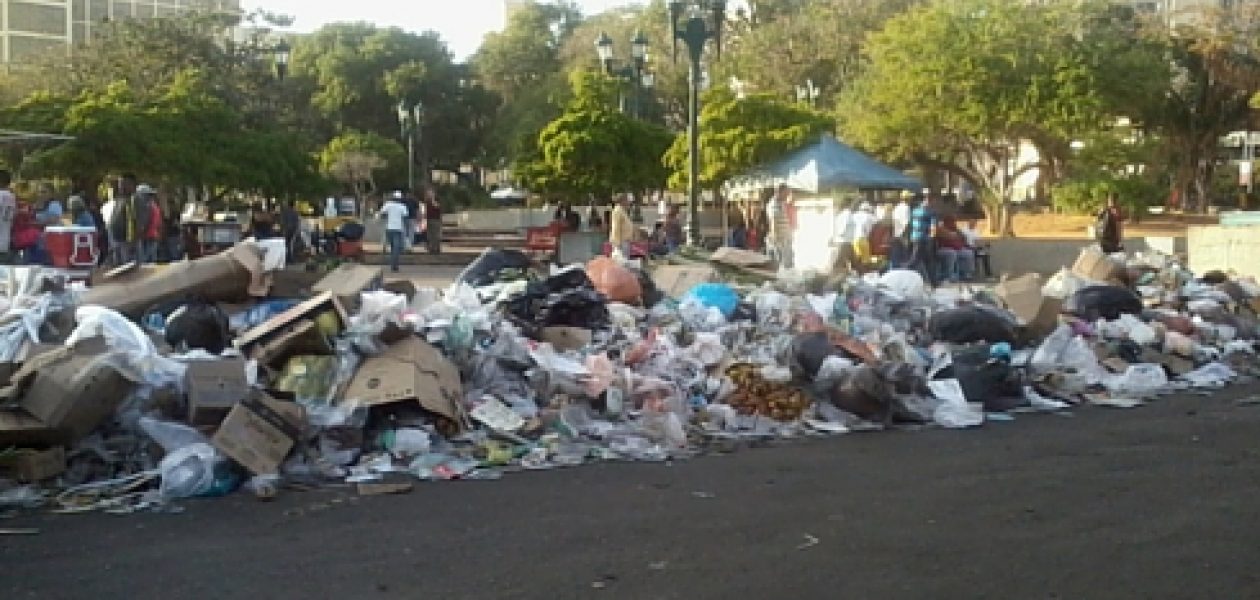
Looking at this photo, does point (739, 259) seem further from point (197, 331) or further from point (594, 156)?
point (594, 156)

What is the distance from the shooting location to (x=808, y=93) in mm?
45469

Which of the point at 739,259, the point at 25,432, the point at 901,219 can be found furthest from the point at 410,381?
the point at 901,219

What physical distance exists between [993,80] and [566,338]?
23.0m

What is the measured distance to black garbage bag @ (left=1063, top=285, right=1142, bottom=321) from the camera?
36.3 feet

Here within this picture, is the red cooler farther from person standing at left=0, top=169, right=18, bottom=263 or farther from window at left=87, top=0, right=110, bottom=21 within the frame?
window at left=87, top=0, right=110, bottom=21

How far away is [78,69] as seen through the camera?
42719 millimetres

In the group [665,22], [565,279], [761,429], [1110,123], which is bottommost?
[761,429]

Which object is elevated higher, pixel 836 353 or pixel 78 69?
pixel 78 69

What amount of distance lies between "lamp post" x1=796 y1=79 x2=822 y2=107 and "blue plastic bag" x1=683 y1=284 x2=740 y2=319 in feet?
113

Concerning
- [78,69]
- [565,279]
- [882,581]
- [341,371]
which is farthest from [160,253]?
[78,69]

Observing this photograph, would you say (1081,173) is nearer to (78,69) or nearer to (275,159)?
(275,159)

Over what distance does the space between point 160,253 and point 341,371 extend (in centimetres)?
1116

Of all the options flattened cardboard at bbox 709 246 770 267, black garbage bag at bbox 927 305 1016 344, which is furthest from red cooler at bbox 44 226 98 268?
black garbage bag at bbox 927 305 1016 344

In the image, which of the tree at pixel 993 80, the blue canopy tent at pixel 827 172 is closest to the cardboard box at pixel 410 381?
the blue canopy tent at pixel 827 172
